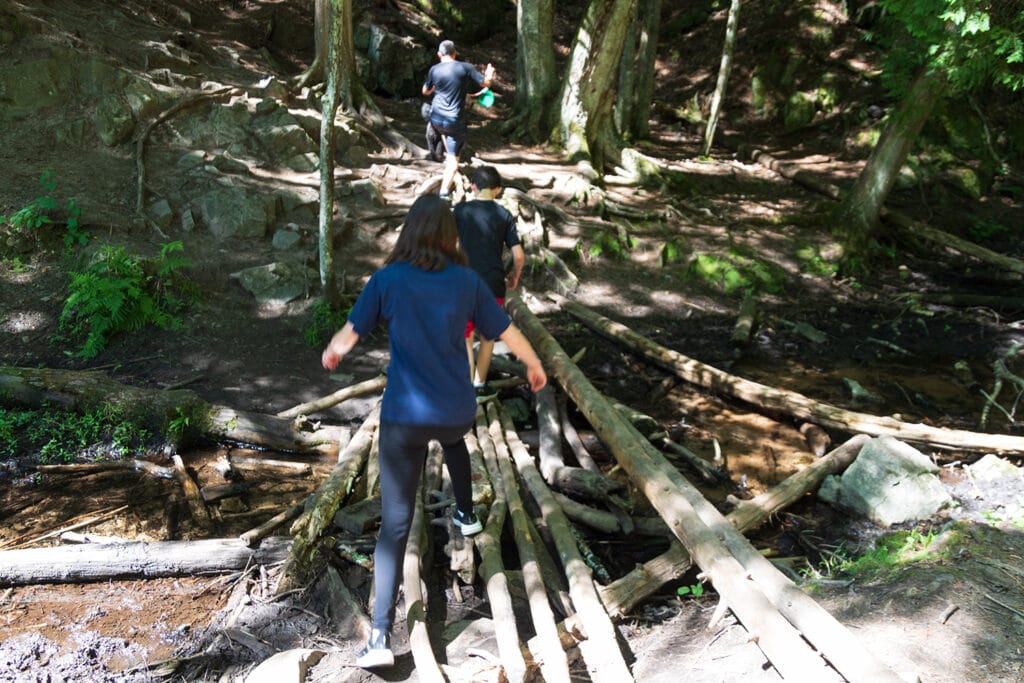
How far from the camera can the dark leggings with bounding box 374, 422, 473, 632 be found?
3.25 meters

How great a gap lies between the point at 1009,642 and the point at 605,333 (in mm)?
6045

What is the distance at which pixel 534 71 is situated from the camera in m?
14.9

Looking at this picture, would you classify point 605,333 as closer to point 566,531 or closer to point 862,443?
point 862,443

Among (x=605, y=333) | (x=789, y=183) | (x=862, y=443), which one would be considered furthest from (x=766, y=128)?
(x=862, y=443)

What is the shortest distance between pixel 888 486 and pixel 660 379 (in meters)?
3.29

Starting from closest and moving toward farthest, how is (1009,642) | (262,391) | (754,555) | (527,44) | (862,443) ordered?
(1009,642) < (754,555) < (862,443) < (262,391) < (527,44)

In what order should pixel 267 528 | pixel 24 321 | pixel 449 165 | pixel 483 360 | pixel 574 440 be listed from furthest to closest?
pixel 449 165 < pixel 24 321 < pixel 574 440 < pixel 483 360 < pixel 267 528

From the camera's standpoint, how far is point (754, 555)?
13.9 ft

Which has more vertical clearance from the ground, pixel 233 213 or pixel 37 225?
pixel 233 213

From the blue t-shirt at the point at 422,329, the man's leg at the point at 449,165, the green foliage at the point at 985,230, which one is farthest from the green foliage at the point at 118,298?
the green foliage at the point at 985,230

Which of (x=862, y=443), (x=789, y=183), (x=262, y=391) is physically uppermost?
(x=789, y=183)

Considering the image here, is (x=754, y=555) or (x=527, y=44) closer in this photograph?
(x=754, y=555)

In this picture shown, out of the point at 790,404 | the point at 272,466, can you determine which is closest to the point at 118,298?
the point at 272,466

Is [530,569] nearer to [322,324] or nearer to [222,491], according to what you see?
[222,491]
